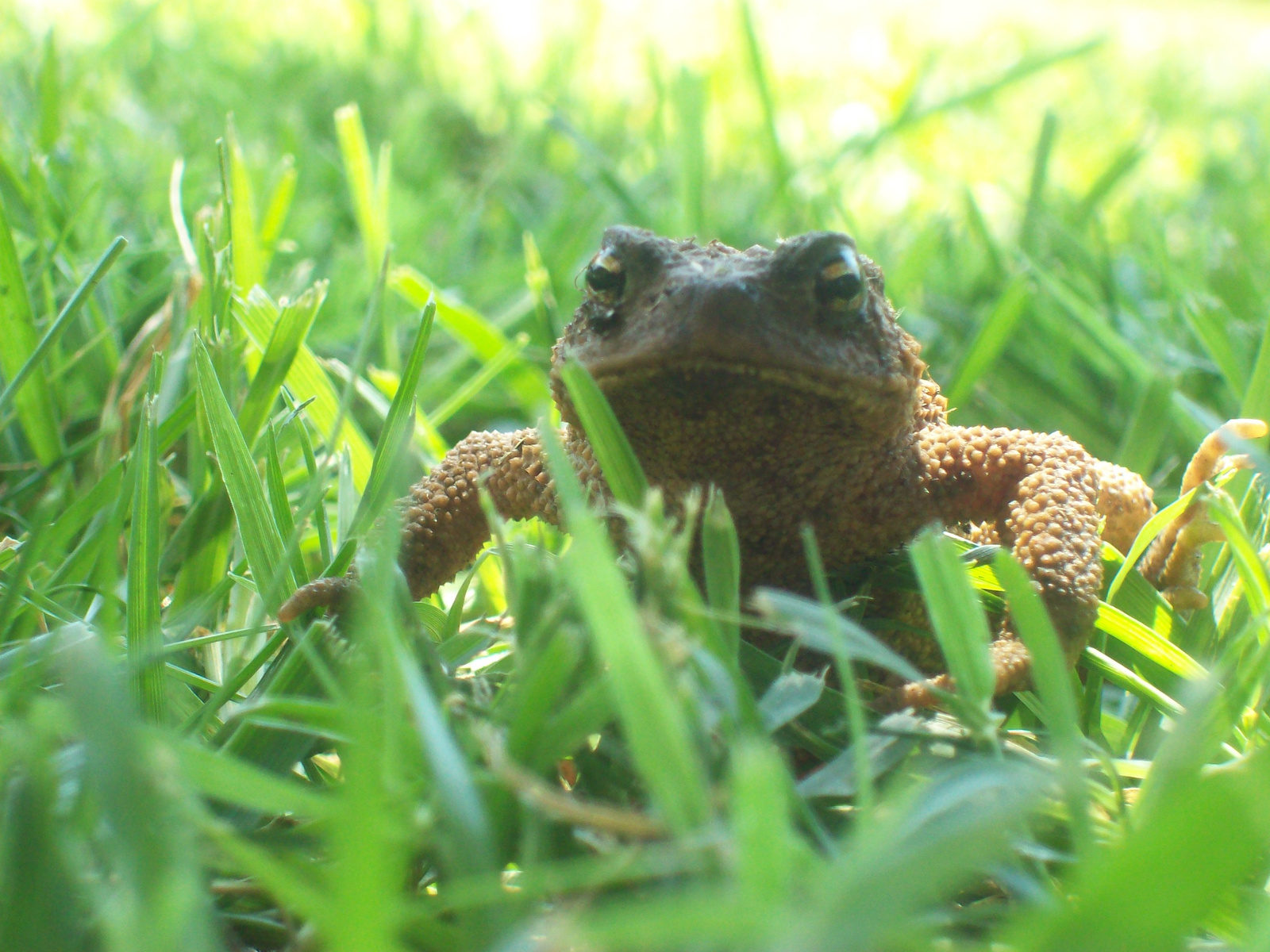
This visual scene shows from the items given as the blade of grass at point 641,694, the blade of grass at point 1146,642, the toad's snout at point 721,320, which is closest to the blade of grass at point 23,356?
the toad's snout at point 721,320

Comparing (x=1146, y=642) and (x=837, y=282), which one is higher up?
(x=837, y=282)

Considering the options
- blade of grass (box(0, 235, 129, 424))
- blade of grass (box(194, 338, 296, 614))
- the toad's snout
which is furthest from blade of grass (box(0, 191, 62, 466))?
the toad's snout

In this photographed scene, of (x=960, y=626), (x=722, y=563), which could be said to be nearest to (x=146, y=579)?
(x=722, y=563)

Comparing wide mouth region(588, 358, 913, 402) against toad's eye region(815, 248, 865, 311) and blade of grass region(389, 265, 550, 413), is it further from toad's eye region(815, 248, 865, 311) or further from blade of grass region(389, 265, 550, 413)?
blade of grass region(389, 265, 550, 413)

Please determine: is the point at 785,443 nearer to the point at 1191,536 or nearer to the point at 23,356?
the point at 1191,536

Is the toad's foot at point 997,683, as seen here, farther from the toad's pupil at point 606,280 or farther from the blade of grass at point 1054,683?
the toad's pupil at point 606,280
